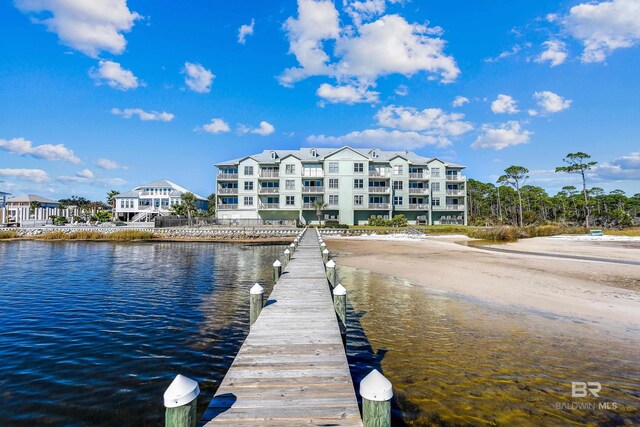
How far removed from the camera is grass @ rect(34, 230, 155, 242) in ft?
152

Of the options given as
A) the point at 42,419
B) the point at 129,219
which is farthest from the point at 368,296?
the point at 129,219

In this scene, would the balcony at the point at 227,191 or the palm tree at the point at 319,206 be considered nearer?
the palm tree at the point at 319,206

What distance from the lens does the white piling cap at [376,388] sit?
11.0 ft

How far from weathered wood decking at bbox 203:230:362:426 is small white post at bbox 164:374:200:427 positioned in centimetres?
55

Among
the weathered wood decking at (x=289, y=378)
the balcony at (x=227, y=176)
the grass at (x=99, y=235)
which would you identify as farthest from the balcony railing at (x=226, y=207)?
the weathered wood decking at (x=289, y=378)

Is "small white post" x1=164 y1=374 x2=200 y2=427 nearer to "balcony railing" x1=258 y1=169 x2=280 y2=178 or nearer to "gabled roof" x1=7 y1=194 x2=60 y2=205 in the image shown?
"balcony railing" x1=258 y1=169 x2=280 y2=178

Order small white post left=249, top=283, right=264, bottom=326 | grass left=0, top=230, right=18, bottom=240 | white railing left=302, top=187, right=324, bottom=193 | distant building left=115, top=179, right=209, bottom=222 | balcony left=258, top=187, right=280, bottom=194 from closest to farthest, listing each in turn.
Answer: small white post left=249, top=283, right=264, bottom=326, grass left=0, top=230, right=18, bottom=240, white railing left=302, top=187, right=324, bottom=193, balcony left=258, top=187, right=280, bottom=194, distant building left=115, top=179, right=209, bottom=222

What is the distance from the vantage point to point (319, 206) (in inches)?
2147

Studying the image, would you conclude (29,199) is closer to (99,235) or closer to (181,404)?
(99,235)

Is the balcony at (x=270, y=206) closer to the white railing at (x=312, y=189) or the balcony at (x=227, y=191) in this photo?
the white railing at (x=312, y=189)

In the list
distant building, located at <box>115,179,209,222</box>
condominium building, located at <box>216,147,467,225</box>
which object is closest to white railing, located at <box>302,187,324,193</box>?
condominium building, located at <box>216,147,467,225</box>

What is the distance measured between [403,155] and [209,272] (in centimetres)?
4807

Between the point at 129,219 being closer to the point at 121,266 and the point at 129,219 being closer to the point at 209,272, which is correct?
the point at 121,266

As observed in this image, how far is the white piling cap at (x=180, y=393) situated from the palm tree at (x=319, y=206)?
50.8m
